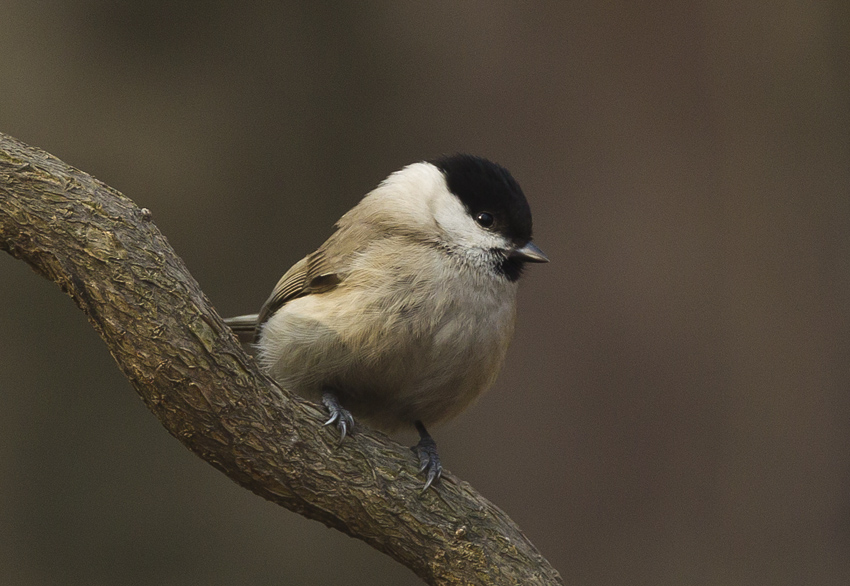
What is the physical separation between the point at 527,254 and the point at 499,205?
0.15 m

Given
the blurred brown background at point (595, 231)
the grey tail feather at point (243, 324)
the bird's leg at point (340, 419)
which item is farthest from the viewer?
Answer: the blurred brown background at point (595, 231)

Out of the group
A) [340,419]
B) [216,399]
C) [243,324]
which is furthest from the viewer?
[243,324]

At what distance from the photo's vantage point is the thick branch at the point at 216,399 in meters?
1.56

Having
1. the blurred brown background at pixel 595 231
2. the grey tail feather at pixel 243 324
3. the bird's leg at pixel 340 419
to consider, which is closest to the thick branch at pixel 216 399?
the bird's leg at pixel 340 419

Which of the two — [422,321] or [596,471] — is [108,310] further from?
[596,471]

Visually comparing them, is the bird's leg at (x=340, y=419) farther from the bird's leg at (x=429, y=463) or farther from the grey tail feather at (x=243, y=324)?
the grey tail feather at (x=243, y=324)

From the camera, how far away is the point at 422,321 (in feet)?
6.46

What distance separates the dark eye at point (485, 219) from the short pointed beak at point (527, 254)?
3.9 inches

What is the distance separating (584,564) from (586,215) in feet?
5.31

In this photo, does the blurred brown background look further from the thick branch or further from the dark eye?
the thick branch

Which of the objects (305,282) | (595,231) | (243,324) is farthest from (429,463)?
(595,231)

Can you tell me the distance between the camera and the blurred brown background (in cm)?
361

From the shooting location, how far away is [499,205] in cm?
215

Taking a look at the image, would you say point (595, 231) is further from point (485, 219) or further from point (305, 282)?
point (305, 282)
